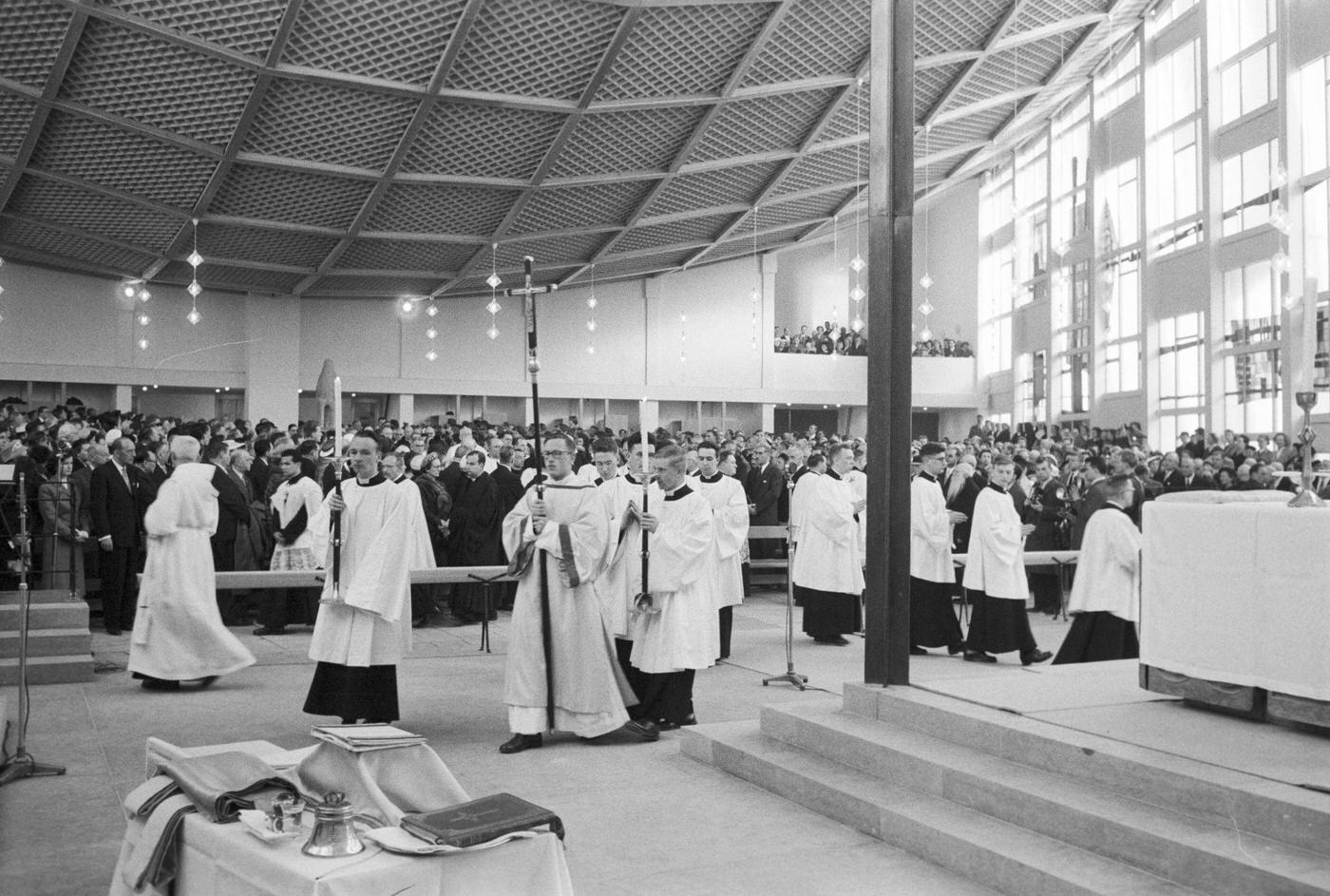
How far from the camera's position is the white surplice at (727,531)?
31.3 feet

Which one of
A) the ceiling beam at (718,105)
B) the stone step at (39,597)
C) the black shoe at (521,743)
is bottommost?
the black shoe at (521,743)

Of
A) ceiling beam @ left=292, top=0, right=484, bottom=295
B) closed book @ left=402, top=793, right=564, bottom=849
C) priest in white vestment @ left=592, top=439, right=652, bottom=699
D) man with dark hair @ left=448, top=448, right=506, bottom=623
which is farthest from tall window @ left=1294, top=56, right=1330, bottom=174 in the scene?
closed book @ left=402, top=793, right=564, bottom=849

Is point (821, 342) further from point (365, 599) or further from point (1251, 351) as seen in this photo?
point (365, 599)

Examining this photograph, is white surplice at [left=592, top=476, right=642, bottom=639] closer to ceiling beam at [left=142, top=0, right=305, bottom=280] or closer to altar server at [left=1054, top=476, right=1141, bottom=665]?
altar server at [left=1054, top=476, right=1141, bottom=665]

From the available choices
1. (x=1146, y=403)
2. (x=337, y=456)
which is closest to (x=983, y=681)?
(x=337, y=456)

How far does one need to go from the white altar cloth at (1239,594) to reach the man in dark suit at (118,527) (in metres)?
8.02

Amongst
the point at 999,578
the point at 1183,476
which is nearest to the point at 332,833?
the point at 999,578

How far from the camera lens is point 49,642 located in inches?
342

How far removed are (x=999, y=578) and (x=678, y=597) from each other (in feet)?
11.5

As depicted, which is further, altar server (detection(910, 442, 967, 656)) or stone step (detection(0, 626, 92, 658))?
altar server (detection(910, 442, 967, 656))

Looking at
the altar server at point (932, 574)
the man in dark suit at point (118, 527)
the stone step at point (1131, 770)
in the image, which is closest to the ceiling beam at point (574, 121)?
the altar server at point (932, 574)

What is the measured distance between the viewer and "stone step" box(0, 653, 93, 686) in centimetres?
834

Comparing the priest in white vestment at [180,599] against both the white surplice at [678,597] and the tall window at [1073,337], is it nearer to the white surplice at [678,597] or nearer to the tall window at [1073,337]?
the white surplice at [678,597]

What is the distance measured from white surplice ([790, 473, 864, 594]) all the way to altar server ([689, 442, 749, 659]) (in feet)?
3.34
